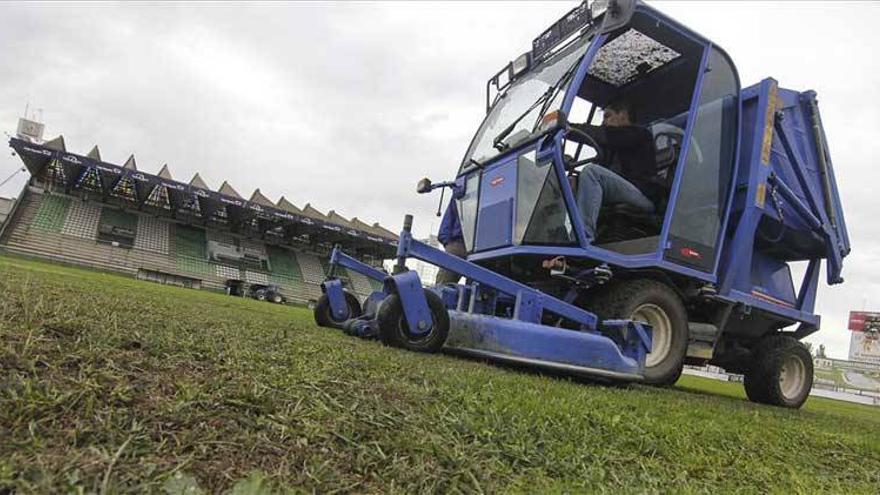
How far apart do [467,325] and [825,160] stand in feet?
18.0

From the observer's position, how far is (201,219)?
40844 mm

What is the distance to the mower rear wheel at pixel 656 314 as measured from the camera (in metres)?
4.57

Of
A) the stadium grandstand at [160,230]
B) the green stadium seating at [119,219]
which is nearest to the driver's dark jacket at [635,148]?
the stadium grandstand at [160,230]

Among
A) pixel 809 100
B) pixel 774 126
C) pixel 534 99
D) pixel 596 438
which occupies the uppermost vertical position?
pixel 809 100

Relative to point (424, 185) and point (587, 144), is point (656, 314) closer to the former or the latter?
point (587, 144)

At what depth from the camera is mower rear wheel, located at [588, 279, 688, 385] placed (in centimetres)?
457

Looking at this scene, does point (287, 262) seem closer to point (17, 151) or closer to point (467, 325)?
point (17, 151)

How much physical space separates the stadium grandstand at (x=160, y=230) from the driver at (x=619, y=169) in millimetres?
25351

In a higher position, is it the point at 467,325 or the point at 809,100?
the point at 809,100

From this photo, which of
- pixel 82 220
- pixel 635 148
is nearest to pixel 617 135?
pixel 635 148

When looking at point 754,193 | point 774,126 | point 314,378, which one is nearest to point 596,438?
point 314,378

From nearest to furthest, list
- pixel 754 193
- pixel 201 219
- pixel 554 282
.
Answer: pixel 554 282 < pixel 754 193 < pixel 201 219

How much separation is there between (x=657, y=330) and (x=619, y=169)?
5.72 ft

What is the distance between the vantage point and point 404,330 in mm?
3914
